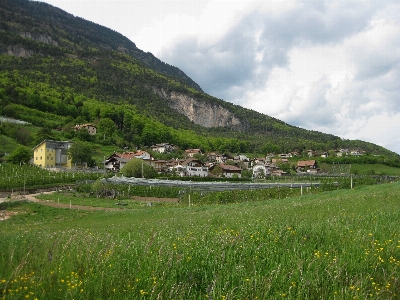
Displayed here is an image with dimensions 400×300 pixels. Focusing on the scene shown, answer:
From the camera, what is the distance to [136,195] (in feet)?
180

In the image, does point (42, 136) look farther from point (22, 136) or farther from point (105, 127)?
point (105, 127)

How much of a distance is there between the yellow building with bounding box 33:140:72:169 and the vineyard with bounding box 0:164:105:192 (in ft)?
74.6

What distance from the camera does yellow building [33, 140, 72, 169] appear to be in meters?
85.6

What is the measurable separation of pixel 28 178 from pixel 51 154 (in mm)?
34283

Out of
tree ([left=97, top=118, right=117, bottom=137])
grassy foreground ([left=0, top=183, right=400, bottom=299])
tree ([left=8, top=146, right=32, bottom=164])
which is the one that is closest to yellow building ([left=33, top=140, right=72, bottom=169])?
tree ([left=8, top=146, right=32, bottom=164])

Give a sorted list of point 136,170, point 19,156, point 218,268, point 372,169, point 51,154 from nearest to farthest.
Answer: point 218,268 → point 19,156 → point 136,170 → point 51,154 → point 372,169

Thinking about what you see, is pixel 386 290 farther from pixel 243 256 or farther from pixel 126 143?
pixel 126 143

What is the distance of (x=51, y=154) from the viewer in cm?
8712

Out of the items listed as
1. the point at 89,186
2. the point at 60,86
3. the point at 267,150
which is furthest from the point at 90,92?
the point at 89,186

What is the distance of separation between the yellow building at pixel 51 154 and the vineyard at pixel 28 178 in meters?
22.7

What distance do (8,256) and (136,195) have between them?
50820 millimetres

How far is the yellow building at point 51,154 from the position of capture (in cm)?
8562

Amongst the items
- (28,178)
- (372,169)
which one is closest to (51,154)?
(28,178)

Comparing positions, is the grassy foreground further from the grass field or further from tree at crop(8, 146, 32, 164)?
the grass field
